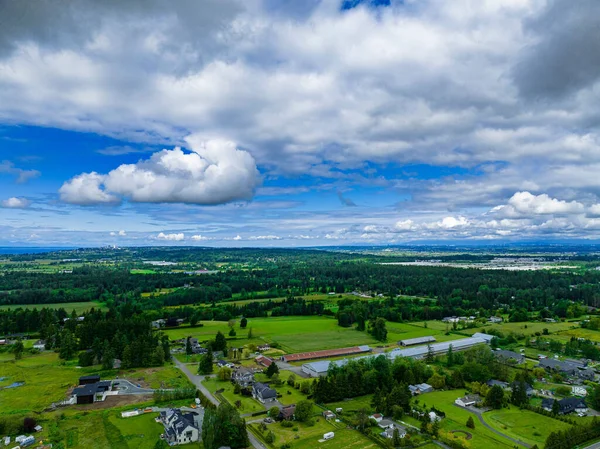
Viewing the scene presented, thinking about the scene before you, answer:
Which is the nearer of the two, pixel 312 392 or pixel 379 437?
pixel 379 437

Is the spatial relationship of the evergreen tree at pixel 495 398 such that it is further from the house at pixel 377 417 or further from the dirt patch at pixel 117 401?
the dirt patch at pixel 117 401

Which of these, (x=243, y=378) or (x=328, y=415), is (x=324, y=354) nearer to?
(x=243, y=378)

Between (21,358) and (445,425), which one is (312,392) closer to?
(445,425)

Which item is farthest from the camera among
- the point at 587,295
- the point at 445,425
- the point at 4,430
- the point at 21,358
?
the point at 587,295

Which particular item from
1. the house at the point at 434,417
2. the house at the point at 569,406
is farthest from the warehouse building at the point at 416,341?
the house at the point at 434,417

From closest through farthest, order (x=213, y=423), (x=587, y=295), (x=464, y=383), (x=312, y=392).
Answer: (x=213, y=423) < (x=312, y=392) < (x=464, y=383) < (x=587, y=295)

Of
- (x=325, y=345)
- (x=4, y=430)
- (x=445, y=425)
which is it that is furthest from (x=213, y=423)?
(x=325, y=345)

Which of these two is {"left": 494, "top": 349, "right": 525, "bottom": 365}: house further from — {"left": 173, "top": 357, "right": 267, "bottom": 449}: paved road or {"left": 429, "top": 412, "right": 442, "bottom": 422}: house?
{"left": 173, "top": 357, "right": 267, "bottom": 449}: paved road

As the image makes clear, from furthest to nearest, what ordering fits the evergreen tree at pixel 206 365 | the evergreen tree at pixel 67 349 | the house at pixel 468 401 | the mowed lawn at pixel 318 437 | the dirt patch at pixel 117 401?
the evergreen tree at pixel 67 349 < the evergreen tree at pixel 206 365 < the house at pixel 468 401 < the dirt patch at pixel 117 401 < the mowed lawn at pixel 318 437

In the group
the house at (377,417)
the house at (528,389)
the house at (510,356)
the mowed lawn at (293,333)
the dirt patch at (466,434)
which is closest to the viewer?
the dirt patch at (466,434)
